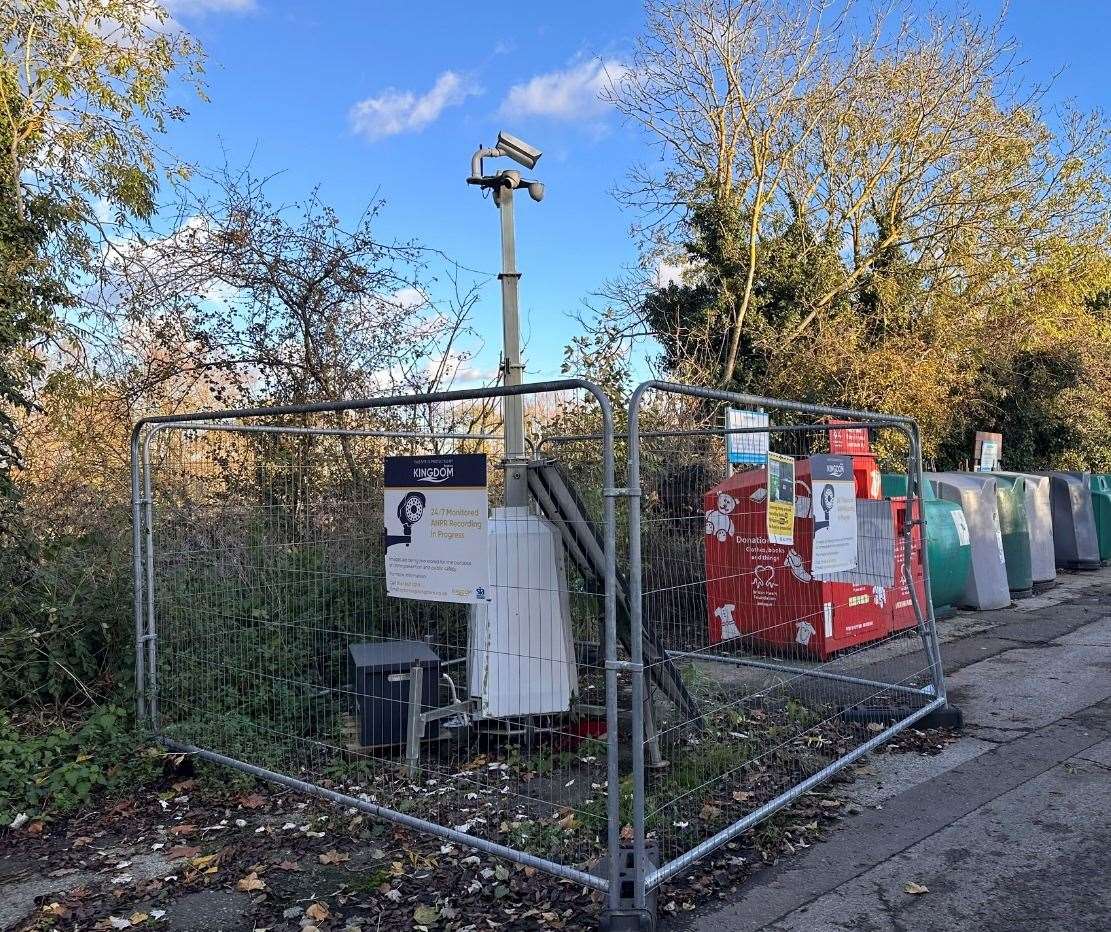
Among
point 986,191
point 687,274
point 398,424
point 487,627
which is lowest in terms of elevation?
point 487,627

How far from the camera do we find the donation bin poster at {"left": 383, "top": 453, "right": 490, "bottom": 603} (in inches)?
143

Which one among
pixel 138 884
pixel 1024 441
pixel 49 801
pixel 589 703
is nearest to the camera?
pixel 138 884

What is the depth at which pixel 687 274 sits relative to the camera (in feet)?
52.1

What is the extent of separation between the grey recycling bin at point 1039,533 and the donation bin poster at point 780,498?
25.9 feet

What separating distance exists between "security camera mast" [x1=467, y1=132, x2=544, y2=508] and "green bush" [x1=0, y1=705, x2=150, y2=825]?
2.57 m

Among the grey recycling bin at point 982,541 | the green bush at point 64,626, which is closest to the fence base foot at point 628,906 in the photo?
the green bush at point 64,626

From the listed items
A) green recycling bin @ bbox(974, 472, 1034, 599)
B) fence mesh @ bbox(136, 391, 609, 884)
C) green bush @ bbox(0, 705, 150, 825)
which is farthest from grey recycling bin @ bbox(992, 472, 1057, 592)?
green bush @ bbox(0, 705, 150, 825)

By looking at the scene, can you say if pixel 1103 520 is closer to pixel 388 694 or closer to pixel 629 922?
pixel 388 694

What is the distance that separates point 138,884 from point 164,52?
7.48m

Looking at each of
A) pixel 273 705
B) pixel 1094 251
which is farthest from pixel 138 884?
pixel 1094 251

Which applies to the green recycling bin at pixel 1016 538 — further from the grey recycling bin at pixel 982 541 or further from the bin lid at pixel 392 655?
the bin lid at pixel 392 655

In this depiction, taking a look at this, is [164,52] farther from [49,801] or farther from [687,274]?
[687,274]

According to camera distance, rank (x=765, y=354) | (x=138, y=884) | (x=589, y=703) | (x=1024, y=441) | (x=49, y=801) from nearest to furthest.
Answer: (x=138, y=884) → (x=49, y=801) → (x=589, y=703) → (x=765, y=354) → (x=1024, y=441)

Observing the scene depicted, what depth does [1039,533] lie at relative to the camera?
11.0m
